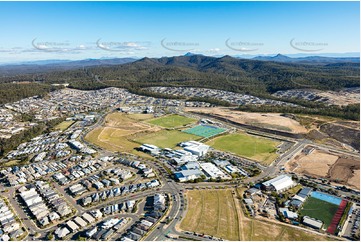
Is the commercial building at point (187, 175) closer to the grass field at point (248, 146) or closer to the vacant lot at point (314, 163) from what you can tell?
the grass field at point (248, 146)

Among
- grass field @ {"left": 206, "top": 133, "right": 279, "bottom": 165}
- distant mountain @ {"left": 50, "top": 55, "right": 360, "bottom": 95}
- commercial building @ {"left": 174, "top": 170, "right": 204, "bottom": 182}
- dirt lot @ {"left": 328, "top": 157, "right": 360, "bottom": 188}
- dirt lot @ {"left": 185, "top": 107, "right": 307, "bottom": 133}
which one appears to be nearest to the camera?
commercial building @ {"left": 174, "top": 170, "right": 204, "bottom": 182}

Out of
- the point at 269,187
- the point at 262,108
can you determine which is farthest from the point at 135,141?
the point at 262,108

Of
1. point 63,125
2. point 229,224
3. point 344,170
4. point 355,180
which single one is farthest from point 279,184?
point 63,125

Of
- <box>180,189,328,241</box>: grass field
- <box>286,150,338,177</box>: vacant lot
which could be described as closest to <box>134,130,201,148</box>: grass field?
<box>286,150,338,177</box>: vacant lot

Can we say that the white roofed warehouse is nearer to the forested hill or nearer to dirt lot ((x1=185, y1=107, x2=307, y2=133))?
dirt lot ((x1=185, y1=107, x2=307, y2=133))

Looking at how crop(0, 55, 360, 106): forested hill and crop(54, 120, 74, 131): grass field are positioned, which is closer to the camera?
crop(54, 120, 74, 131): grass field

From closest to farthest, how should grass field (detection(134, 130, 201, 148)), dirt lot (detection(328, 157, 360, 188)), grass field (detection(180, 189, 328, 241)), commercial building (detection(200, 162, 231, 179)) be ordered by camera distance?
1. grass field (detection(180, 189, 328, 241))
2. dirt lot (detection(328, 157, 360, 188))
3. commercial building (detection(200, 162, 231, 179))
4. grass field (detection(134, 130, 201, 148))
